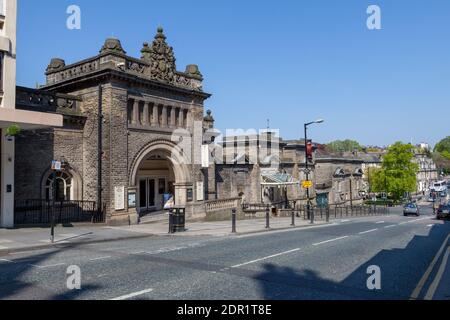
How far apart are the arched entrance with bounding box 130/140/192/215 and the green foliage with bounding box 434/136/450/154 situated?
195 metres

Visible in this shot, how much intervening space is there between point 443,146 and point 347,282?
211835 mm

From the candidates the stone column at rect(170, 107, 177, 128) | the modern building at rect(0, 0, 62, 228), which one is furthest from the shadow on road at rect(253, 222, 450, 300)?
the stone column at rect(170, 107, 177, 128)

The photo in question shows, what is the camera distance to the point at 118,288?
728 centimetres

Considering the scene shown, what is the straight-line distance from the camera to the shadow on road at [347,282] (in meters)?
7.06

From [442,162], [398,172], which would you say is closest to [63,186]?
[398,172]

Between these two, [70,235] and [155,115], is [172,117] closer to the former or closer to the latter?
[155,115]

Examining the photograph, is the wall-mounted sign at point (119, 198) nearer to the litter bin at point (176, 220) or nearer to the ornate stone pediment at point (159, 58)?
the litter bin at point (176, 220)

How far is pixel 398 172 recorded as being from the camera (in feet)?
217

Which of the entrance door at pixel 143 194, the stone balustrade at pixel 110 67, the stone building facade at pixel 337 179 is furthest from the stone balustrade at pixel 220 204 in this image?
the stone building facade at pixel 337 179

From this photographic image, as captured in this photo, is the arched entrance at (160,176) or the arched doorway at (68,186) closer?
the arched doorway at (68,186)

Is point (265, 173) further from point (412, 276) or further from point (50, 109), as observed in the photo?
point (412, 276)

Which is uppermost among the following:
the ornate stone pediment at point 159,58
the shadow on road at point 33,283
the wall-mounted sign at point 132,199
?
the ornate stone pediment at point 159,58

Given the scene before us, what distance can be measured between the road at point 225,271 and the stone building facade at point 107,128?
6.74m

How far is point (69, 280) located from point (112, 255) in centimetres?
329
